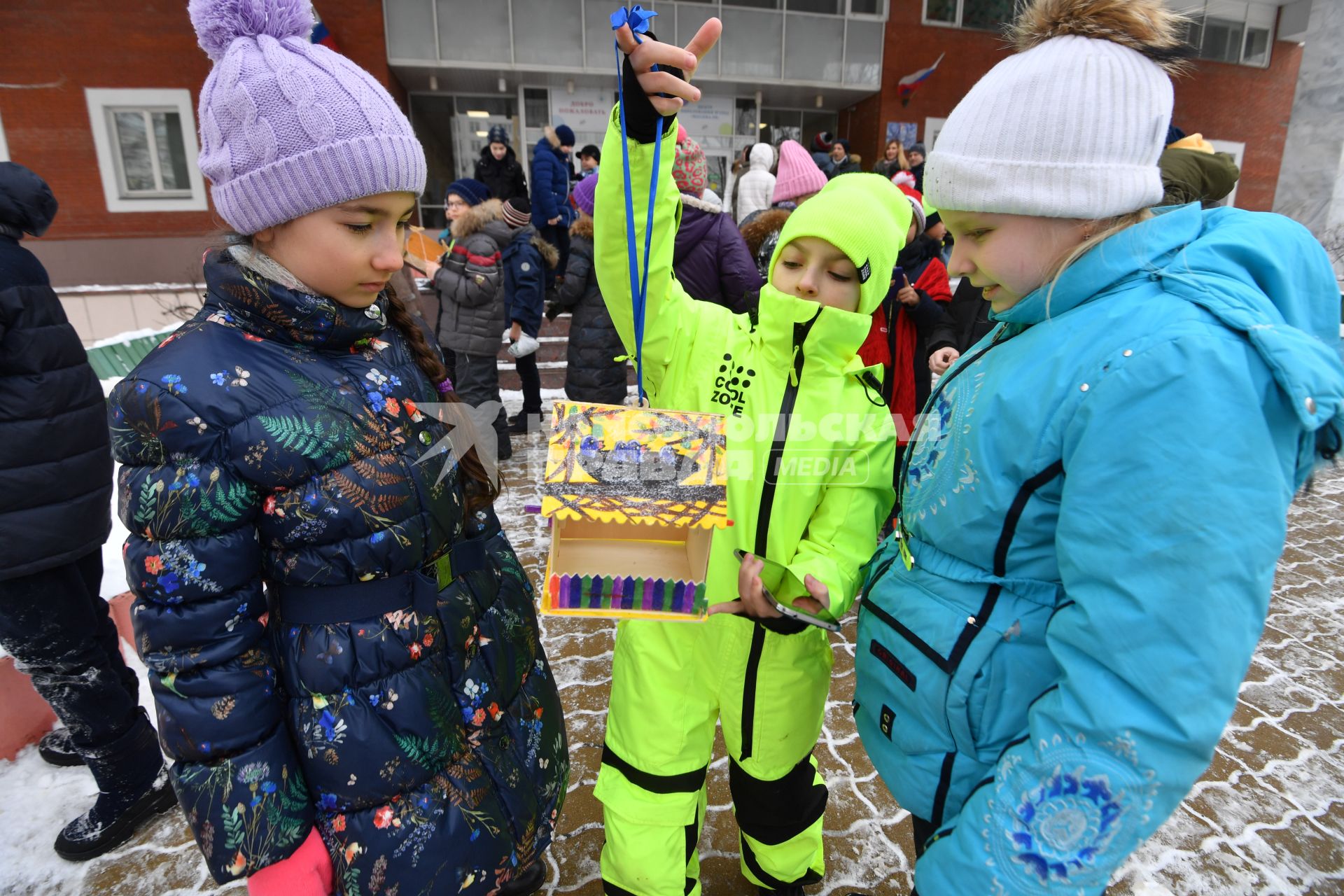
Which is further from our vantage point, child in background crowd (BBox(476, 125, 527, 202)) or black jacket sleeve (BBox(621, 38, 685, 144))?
child in background crowd (BBox(476, 125, 527, 202))

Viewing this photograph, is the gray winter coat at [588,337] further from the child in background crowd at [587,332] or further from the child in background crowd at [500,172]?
the child in background crowd at [500,172]

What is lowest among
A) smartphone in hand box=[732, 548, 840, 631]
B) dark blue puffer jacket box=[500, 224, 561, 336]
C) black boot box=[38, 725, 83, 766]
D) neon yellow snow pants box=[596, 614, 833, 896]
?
black boot box=[38, 725, 83, 766]

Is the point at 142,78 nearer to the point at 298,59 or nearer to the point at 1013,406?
the point at 298,59

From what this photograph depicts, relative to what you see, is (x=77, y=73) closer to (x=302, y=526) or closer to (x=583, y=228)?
(x=583, y=228)

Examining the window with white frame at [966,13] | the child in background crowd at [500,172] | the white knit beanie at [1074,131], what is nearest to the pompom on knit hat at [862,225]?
the white knit beanie at [1074,131]

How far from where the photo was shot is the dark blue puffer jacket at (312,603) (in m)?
1.11

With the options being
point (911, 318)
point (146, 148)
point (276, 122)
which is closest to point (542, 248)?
point (911, 318)

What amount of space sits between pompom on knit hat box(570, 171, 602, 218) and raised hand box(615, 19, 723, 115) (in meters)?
3.32

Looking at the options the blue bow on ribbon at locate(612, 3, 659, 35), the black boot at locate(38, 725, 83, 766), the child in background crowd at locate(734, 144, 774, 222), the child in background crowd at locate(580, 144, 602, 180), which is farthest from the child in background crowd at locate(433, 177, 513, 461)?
the child in background crowd at locate(580, 144, 602, 180)

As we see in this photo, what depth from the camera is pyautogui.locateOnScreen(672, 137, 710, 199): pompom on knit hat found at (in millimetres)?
3602

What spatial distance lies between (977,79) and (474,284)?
12.7 meters

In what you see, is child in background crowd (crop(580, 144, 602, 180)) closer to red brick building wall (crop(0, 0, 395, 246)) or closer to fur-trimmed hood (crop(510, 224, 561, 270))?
fur-trimmed hood (crop(510, 224, 561, 270))

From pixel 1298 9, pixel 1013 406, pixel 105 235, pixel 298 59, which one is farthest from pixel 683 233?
pixel 1298 9

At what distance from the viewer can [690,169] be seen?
12.0 feet
